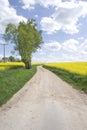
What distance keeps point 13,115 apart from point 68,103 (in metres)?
4.26

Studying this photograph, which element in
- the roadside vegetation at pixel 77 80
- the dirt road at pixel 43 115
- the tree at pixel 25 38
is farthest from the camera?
the tree at pixel 25 38

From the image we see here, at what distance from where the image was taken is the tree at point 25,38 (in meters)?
67.2

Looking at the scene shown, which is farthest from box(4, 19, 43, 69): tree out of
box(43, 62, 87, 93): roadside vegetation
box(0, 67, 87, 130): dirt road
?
box(0, 67, 87, 130): dirt road

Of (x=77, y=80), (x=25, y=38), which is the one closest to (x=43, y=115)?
(x=77, y=80)

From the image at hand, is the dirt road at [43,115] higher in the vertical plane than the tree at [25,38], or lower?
lower

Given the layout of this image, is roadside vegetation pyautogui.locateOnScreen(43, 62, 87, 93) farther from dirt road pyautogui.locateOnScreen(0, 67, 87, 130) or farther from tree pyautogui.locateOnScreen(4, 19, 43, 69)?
tree pyautogui.locateOnScreen(4, 19, 43, 69)

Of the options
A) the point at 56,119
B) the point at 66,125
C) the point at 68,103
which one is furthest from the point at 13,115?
the point at 68,103

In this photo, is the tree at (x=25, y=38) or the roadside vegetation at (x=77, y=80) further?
the tree at (x=25, y=38)

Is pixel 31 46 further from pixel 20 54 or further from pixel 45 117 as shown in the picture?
pixel 45 117

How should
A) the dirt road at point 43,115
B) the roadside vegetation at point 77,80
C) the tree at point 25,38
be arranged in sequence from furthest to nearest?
the tree at point 25,38 < the roadside vegetation at point 77,80 < the dirt road at point 43,115

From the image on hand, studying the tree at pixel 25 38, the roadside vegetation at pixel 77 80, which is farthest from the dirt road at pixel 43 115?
the tree at pixel 25 38

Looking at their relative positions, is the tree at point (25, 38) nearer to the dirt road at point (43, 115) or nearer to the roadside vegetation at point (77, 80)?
the roadside vegetation at point (77, 80)

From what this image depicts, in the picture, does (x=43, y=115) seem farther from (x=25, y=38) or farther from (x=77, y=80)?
(x=25, y=38)

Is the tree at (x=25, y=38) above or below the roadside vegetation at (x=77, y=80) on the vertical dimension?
above
